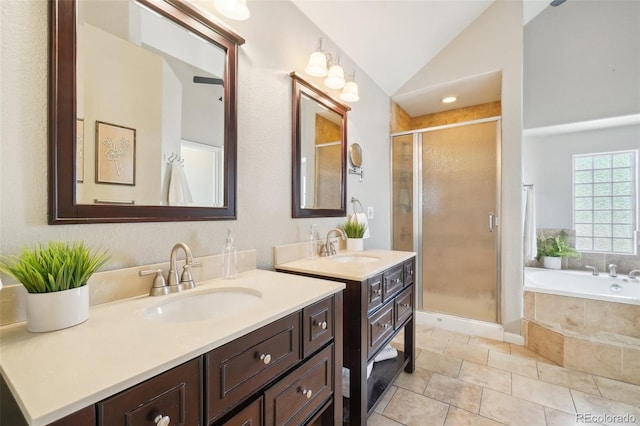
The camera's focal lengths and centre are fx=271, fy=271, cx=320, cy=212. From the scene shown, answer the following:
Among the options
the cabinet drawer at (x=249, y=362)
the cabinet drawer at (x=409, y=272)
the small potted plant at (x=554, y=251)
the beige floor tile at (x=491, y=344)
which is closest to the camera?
the cabinet drawer at (x=249, y=362)

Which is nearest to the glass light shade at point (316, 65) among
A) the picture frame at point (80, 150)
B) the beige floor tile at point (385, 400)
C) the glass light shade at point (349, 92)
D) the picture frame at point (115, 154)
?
the glass light shade at point (349, 92)

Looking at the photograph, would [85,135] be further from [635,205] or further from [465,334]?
[635,205]

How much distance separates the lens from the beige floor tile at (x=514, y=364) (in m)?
1.97

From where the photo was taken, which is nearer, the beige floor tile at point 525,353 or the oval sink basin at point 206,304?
the oval sink basin at point 206,304

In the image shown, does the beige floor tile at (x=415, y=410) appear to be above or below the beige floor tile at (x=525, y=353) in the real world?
above

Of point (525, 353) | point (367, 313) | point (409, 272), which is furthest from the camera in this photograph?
point (525, 353)

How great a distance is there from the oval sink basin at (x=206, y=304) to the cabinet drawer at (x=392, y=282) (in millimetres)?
777

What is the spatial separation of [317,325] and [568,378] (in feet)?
6.82

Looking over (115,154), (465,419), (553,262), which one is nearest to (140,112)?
(115,154)

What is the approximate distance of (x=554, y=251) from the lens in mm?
3275

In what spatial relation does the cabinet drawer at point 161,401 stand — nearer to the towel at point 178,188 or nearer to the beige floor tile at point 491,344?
the towel at point 178,188

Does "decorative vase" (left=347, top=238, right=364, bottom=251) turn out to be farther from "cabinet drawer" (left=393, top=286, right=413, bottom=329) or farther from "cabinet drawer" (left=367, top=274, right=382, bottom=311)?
"cabinet drawer" (left=367, top=274, right=382, bottom=311)

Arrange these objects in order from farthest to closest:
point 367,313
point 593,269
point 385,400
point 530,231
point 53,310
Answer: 1. point 593,269
2. point 530,231
3. point 385,400
4. point 367,313
5. point 53,310

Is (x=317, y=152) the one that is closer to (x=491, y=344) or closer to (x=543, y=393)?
(x=543, y=393)
